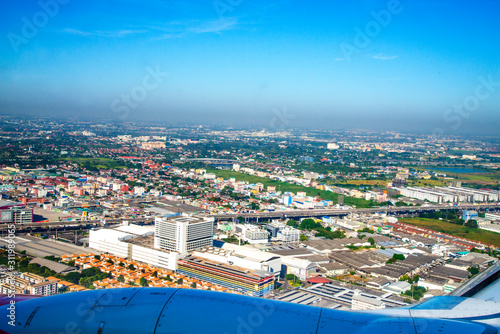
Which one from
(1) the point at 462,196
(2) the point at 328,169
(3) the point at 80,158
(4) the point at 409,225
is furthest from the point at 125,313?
(2) the point at 328,169

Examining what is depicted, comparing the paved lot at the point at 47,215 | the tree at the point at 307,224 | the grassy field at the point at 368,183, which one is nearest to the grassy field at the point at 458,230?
the tree at the point at 307,224

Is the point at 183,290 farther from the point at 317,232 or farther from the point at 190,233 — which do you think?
the point at 317,232

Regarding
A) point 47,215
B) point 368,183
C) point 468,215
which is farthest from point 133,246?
point 368,183

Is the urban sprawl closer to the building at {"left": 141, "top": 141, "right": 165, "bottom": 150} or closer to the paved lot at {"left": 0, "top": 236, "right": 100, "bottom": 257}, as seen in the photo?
the paved lot at {"left": 0, "top": 236, "right": 100, "bottom": 257}

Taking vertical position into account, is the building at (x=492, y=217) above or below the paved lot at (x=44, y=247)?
above

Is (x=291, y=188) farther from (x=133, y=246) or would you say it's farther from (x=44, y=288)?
(x=44, y=288)

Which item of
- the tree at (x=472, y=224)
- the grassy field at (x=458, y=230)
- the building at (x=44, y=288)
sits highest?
the building at (x=44, y=288)

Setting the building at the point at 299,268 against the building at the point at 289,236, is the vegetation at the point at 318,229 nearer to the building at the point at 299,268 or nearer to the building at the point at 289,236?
the building at the point at 289,236
